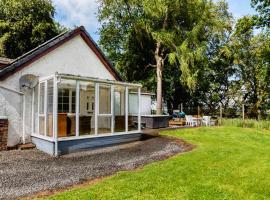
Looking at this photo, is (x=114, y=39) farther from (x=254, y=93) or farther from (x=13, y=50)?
(x=254, y=93)

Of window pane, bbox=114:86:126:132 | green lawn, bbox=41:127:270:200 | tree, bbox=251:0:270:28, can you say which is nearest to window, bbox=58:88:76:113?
window pane, bbox=114:86:126:132

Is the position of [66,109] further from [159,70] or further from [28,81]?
[159,70]

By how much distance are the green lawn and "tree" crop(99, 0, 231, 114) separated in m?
14.7

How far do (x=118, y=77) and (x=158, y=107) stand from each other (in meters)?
7.95

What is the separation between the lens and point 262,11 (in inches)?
977

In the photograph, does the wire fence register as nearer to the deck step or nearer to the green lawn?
the green lawn

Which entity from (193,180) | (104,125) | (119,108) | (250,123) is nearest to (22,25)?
(119,108)

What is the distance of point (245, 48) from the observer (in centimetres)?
3234

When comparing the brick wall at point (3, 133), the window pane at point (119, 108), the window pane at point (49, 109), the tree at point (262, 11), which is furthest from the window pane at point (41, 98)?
the tree at point (262, 11)

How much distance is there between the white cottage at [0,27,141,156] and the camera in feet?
37.2

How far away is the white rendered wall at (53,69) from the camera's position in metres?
12.2

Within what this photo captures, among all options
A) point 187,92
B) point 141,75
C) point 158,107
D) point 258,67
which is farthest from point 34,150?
point 258,67

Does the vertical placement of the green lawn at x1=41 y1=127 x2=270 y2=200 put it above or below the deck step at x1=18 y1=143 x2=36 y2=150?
below

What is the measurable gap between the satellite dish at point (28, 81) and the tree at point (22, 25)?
1931 cm
